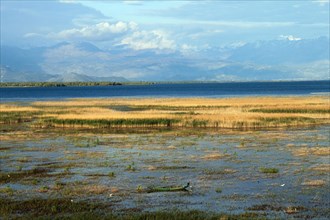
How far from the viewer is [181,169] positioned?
1416 inches

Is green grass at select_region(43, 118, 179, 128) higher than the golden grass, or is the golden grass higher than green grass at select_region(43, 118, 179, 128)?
green grass at select_region(43, 118, 179, 128)

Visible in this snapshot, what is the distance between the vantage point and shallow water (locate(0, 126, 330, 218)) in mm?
26578

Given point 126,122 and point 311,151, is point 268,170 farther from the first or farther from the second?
point 126,122

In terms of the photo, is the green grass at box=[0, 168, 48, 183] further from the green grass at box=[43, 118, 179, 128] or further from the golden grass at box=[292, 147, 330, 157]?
the green grass at box=[43, 118, 179, 128]

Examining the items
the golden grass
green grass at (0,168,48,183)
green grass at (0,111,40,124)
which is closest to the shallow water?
the golden grass

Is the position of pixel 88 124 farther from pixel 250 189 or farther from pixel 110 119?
pixel 250 189

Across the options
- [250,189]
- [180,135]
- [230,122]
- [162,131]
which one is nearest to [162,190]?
[250,189]

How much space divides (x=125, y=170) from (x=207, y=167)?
6.03 metres

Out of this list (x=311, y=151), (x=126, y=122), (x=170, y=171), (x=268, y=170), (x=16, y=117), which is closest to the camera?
(x=268, y=170)

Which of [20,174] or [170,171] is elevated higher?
[20,174]

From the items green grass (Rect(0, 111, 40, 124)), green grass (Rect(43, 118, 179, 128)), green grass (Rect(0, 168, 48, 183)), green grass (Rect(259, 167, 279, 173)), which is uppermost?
green grass (Rect(0, 111, 40, 124))

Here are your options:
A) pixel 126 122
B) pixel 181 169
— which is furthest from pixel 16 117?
pixel 181 169

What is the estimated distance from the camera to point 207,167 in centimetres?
3675

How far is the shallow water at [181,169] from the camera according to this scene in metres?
26.6
